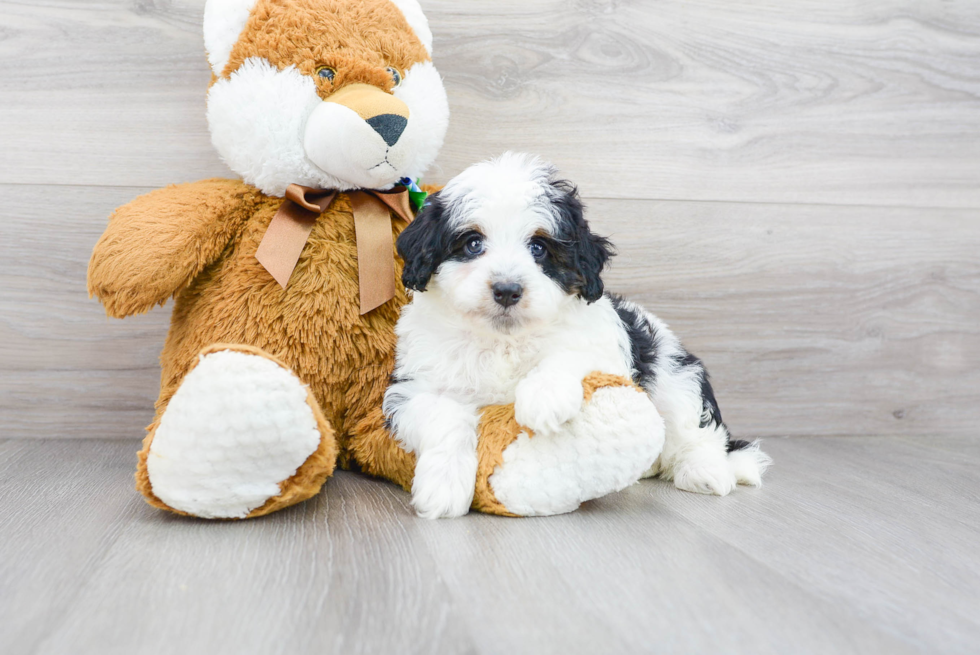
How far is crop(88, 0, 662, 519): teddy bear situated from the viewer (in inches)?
49.0

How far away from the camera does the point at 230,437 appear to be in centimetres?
111

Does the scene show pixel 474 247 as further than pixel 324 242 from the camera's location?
No

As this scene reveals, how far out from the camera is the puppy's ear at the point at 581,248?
1.30m

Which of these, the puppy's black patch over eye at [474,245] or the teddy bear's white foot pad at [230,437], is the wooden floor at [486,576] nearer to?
the teddy bear's white foot pad at [230,437]

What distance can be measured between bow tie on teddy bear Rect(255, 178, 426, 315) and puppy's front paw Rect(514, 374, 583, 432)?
0.41m

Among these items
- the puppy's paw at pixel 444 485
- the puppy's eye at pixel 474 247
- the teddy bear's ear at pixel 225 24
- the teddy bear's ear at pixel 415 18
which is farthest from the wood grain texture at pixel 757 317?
the puppy's paw at pixel 444 485

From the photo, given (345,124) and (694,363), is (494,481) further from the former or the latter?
(345,124)

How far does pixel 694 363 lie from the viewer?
1.60 meters

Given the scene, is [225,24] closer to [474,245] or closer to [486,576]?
[474,245]

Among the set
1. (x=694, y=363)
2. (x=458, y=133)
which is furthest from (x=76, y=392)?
(x=694, y=363)

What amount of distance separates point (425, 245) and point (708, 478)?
2.45 feet

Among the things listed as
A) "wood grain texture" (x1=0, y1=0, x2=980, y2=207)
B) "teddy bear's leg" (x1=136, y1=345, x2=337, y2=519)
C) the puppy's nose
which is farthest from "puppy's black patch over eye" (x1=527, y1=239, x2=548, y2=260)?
"wood grain texture" (x1=0, y1=0, x2=980, y2=207)

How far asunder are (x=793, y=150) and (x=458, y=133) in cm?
95

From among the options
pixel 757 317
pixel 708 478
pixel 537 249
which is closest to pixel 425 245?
pixel 537 249
